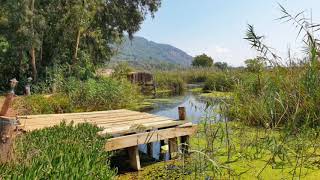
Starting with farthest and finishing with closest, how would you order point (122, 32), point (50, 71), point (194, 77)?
point (194, 77), point (122, 32), point (50, 71)

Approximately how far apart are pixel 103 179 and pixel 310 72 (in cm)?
265

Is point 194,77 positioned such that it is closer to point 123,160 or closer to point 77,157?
point 123,160

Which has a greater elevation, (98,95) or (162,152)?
(98,95)

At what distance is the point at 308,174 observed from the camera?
5922 millimetres

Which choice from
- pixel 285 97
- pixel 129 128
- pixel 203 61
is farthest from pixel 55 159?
pixel 203 61

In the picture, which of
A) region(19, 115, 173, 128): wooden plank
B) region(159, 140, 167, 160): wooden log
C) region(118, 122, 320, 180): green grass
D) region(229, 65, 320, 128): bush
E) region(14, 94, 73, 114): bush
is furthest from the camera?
region(14, 94, 73, 114): bush

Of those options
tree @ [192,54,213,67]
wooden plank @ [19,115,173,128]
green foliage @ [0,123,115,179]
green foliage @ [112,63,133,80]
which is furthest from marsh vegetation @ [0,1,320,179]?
tree @ [192,54,213,67]

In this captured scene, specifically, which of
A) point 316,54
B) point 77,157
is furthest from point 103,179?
point 316,54

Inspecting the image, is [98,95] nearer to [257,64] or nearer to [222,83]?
[257,64]

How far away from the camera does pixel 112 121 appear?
27.1 ft

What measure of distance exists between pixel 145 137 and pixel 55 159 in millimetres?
3412

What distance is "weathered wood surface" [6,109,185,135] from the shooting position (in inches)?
286

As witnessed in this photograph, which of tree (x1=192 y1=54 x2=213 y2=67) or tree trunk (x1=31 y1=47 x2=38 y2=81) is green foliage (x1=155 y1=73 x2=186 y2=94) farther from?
tree (x1=192 y1=54 x2=213 y2=67)

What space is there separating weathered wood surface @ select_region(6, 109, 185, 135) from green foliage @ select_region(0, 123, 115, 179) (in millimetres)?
1487
